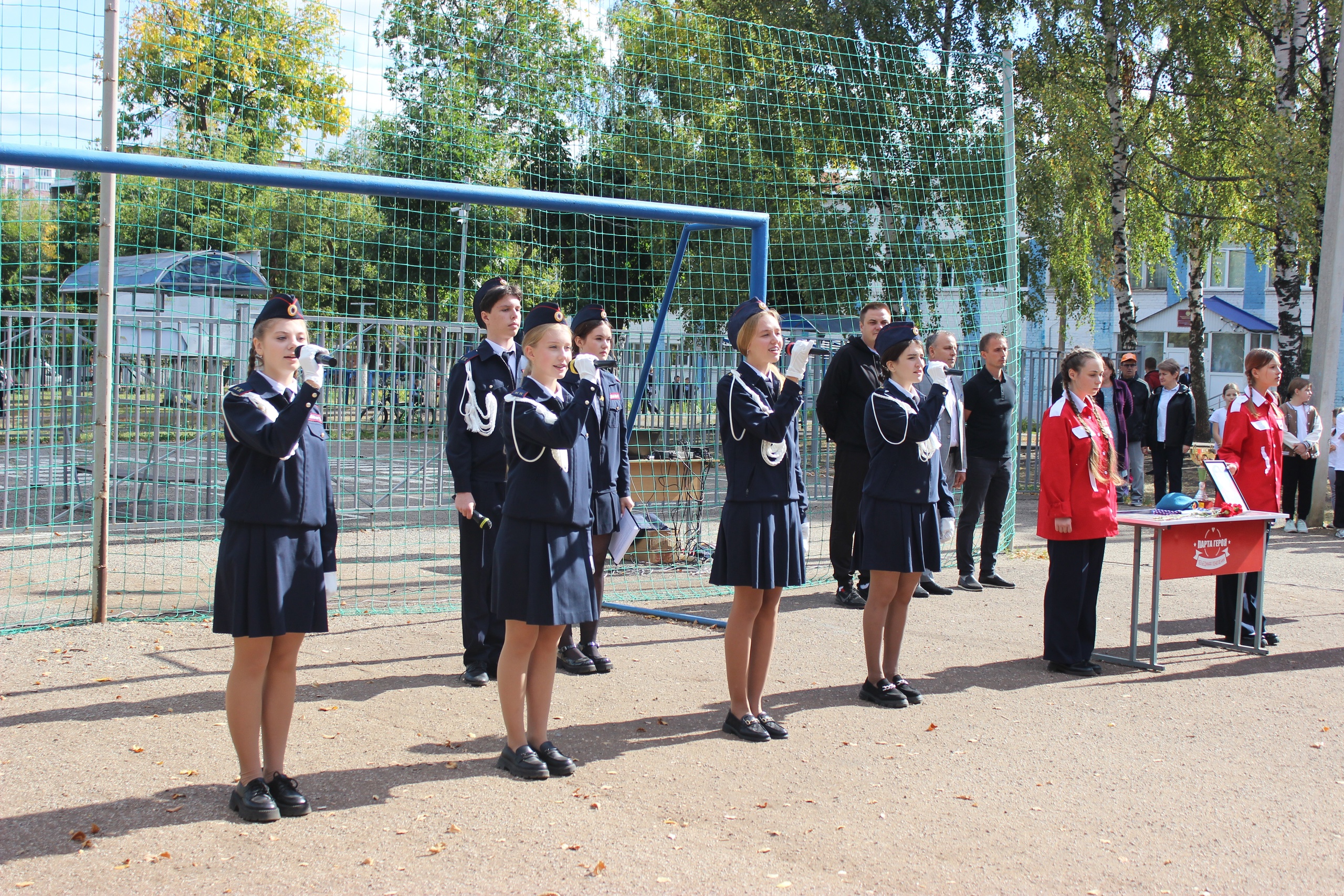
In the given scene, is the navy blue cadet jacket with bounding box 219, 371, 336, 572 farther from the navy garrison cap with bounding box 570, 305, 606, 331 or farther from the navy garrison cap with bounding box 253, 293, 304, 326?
the navy garrison cap with bounding box 570, 305, 606, 331

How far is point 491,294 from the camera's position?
541 cm

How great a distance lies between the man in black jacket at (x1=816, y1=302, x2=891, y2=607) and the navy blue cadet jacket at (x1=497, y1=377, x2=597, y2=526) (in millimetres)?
3491

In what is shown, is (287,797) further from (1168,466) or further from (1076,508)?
(1168,466)

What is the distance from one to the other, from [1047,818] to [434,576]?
5.53 metres

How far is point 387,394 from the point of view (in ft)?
35.0

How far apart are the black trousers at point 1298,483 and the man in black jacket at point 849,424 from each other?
6759mm

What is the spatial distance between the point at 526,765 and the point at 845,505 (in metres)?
4.07

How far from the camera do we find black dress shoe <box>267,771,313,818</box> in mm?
3768

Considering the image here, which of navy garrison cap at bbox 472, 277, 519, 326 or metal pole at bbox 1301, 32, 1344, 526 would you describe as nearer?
navy garrison cap at bbox 472, 277, 519, 326

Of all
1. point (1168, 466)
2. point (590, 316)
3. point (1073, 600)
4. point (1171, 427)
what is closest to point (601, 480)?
point (590, 316)

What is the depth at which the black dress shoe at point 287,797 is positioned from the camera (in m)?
3.77

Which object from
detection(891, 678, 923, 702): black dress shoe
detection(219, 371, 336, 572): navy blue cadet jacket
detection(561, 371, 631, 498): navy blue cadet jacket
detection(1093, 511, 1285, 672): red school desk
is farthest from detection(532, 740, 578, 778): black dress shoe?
detection(1093, 511, 1285, 672): red school desk

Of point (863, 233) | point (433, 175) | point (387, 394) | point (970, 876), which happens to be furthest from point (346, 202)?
point (970, 876)

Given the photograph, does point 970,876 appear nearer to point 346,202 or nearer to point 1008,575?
point 1008,575
